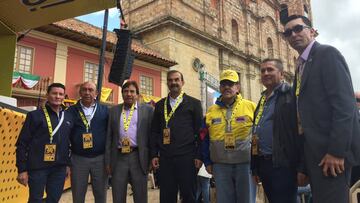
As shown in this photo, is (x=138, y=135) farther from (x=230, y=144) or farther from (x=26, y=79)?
(x=26, y=79)

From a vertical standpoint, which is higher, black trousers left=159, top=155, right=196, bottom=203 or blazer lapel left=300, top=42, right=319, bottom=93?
blazer lapel left=300, top=42, right=319, bottom=93

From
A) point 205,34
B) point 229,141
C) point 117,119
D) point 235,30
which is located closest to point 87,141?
point 117,119

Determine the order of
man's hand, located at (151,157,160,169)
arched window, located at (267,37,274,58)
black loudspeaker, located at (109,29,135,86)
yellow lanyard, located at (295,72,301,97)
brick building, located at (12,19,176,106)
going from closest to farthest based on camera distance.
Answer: yellow lanyard, located at (295,72,301,97)
man's hand, located at (151,157,160,169)
black loudspeaker, located at (109,29,135,86)
brick building, located at (12,19,176,106)
arched window, located at (267,37,274,58)

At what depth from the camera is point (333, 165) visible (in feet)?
7.20

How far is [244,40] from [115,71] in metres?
20.5

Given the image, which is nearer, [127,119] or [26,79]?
[127,119]

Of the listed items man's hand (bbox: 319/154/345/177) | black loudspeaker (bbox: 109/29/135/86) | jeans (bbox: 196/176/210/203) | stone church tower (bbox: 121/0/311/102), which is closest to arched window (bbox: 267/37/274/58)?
stone church tower (bbox: 121/0/311/102)

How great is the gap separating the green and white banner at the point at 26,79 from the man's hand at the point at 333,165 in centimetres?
1355

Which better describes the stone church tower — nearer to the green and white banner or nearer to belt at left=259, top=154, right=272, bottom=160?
the green and white banner

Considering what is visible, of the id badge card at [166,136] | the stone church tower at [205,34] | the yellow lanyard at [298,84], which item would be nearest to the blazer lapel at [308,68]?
the yellow lanyard at [298,84]

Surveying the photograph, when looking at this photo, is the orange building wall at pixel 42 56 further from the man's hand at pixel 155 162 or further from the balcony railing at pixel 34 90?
the man's hand at pixel 155 162

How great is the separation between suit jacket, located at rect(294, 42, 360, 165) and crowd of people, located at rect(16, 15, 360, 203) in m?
0.22

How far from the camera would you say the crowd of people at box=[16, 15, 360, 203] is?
3069 mm

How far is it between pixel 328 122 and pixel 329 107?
0.36ft
